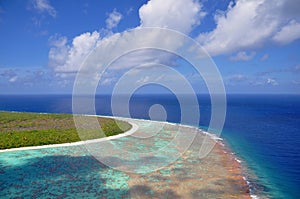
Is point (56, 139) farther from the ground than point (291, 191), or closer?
farther from the ground

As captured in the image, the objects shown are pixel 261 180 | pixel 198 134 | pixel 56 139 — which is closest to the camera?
pixel 261 180

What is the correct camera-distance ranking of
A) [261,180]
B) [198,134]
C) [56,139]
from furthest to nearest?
[198,134], [56,139], [261,180]

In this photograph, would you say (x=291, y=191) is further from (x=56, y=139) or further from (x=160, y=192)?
(x=56, y=139)

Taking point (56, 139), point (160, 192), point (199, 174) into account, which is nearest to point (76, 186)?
point (160, 192)

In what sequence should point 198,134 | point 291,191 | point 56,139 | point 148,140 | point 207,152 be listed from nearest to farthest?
point 291,191
point 207,152
point 56,139
point 148,140
point 198,134

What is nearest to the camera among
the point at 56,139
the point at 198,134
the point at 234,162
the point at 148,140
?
the point at 234,162

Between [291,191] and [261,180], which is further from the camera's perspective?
[261,180]

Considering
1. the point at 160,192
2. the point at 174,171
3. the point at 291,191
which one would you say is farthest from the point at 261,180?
the point at 160,192

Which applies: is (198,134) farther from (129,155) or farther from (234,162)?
(129,155)

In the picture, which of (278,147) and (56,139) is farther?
(278,147)
